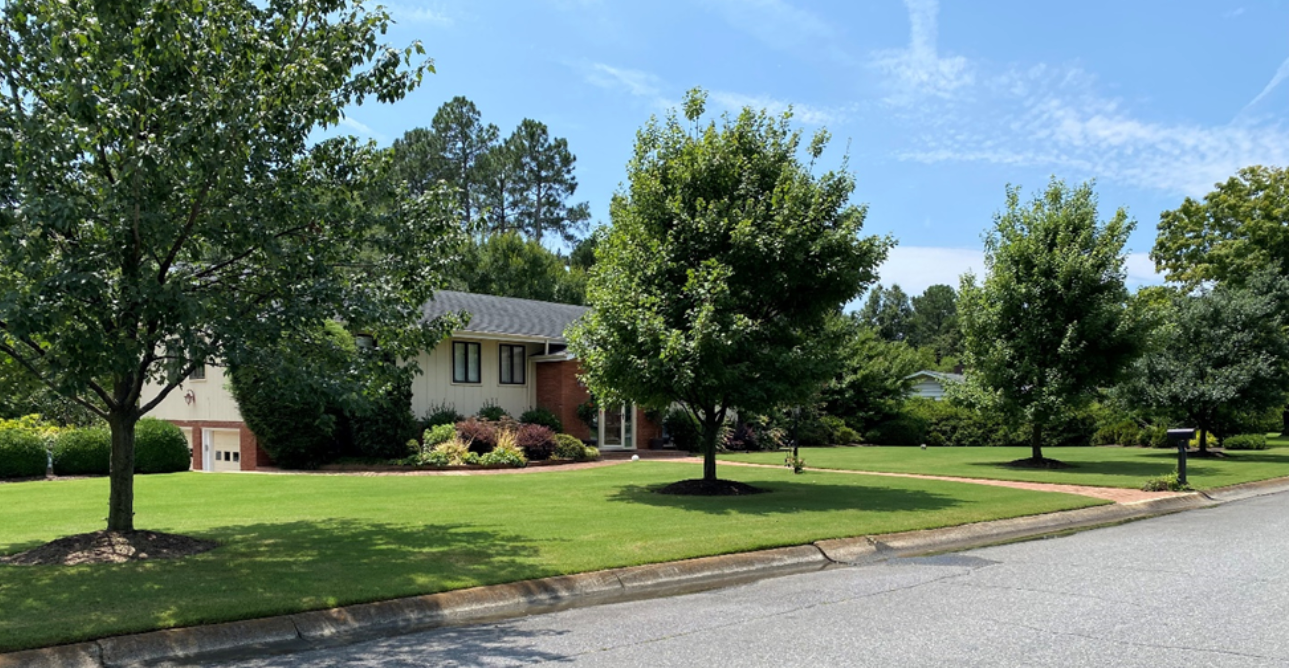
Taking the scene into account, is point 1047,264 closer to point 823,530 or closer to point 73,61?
point 823,530

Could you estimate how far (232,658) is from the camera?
6.64 meters

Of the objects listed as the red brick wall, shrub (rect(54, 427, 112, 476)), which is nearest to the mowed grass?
shrub (rect(54, 427, 112, 476))

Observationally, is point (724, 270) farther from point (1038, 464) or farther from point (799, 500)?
point (1038, 464)

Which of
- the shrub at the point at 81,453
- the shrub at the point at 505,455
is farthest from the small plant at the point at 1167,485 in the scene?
the shrub at the point at 81,453

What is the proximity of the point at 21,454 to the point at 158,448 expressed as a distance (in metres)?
2.83

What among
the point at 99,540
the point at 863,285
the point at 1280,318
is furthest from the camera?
the point at 1280,318

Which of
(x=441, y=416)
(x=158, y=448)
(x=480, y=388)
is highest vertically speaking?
(x=480, y=388)

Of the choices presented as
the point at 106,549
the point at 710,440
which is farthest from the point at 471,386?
the point at 106,549

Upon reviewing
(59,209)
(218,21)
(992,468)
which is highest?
(218,21)

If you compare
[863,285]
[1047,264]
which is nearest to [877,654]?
[863,285]

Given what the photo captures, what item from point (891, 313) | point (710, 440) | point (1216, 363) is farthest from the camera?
→ point (891, 313)

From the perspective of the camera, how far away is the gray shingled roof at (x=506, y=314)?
28797 mm

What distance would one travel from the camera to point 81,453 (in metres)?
20.8

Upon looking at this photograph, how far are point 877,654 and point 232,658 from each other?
14.5 ft
